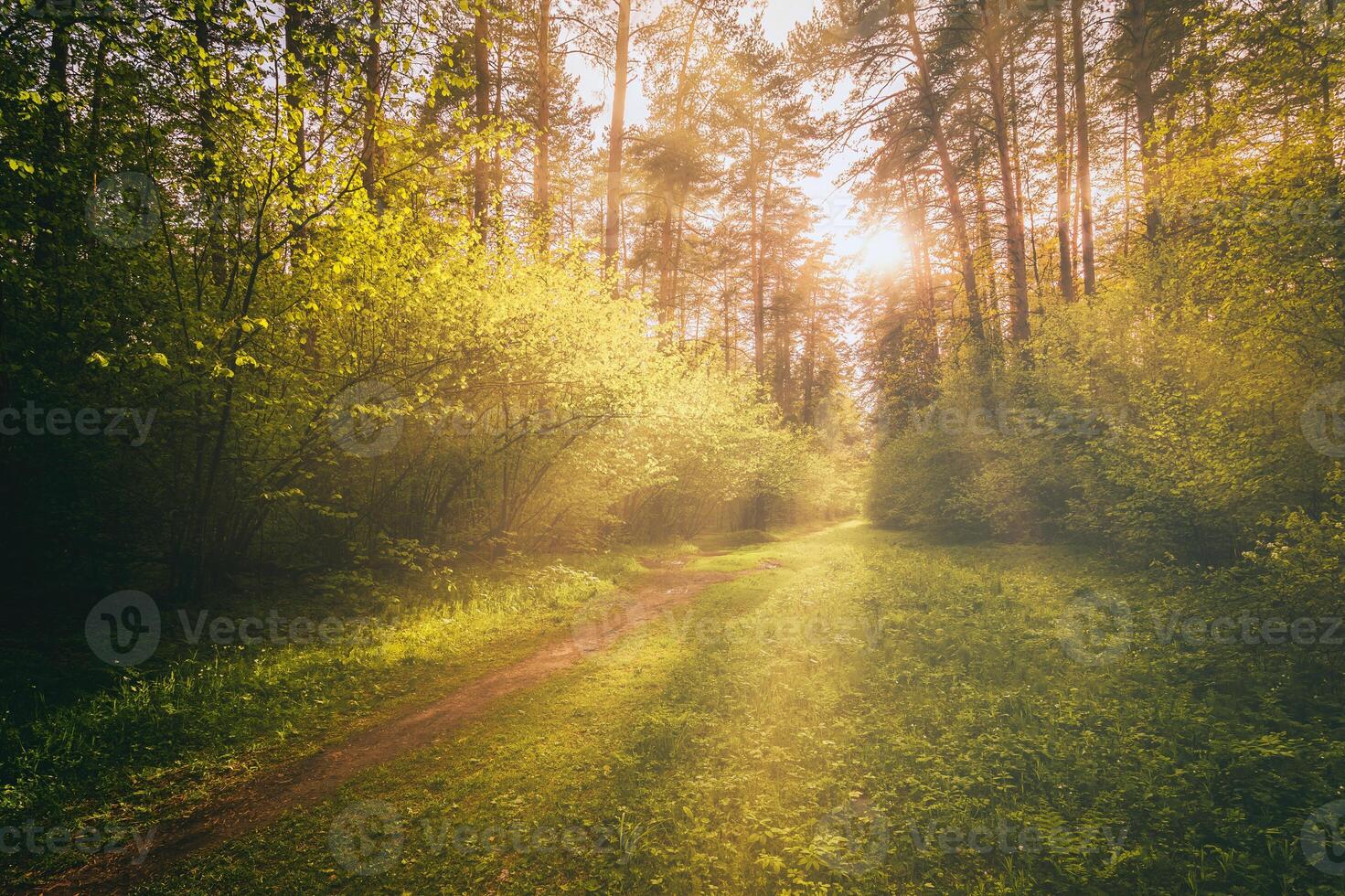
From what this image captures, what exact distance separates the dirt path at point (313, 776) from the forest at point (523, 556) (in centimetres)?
5

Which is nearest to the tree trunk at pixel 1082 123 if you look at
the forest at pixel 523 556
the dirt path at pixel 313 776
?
the forest at pixel 523 556

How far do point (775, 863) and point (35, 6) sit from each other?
10.5 m

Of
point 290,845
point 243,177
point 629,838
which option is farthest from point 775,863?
point 243,177

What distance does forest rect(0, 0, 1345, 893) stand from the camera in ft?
13.9

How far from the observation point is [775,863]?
13.0 feet

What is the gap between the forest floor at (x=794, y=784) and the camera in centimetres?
383

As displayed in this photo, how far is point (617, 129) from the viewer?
17.7m

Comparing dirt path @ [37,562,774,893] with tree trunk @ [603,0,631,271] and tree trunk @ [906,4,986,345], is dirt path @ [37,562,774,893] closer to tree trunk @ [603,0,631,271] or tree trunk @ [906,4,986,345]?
tree trunk @ [603,0,631,271]

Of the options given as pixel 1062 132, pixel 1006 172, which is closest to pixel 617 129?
pixel 1006 172

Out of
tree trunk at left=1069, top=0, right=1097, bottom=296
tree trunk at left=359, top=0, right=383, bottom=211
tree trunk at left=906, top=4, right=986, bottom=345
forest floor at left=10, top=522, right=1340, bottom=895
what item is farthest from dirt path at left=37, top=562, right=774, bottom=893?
tree trunk at left=1069, top=0, right=1097, bottom=296

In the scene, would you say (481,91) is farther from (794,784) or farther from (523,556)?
(794,784)

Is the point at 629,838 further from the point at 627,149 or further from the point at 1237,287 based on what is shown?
the point at 627,149

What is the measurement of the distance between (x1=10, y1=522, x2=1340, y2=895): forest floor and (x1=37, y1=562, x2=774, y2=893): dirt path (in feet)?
0.08

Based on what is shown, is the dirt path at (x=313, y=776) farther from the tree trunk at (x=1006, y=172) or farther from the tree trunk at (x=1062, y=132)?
the tree trunk at (x=1062, y=132)
